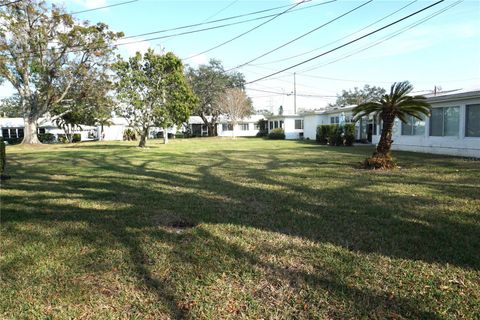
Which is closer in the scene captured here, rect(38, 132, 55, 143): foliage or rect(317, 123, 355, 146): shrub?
rect(317, 123, 355, 146): shrub

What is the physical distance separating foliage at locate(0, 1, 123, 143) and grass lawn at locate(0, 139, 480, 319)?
2455 cm

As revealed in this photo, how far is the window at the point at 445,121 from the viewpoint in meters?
14.9

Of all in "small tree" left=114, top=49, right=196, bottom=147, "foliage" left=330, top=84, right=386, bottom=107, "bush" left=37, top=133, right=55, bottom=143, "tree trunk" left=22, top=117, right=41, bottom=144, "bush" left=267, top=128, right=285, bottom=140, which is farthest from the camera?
"foliage" left=330, top=84, right=386, bottom=107

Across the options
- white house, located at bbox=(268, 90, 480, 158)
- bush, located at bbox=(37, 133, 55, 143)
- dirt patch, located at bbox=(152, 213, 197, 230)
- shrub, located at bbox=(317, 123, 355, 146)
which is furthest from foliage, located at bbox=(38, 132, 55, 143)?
dirt patch, located at bbox=(152, 213, 197, 230)

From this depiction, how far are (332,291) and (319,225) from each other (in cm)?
194

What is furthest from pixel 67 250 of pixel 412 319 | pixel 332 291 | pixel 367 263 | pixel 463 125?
pixel 463 125

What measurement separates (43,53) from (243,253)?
30.4 metres

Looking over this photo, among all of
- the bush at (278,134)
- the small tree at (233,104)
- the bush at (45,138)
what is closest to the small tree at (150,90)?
the bush at (278,134)

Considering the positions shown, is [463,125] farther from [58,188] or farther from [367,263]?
[58,188]

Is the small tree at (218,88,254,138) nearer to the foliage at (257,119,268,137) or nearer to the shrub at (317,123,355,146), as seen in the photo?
the foliage at (257,119,268,137)

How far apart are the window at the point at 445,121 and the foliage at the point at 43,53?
2443cm

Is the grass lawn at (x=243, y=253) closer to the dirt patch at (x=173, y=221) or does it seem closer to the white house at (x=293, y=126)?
the dirt patch at (x=173, y=221)

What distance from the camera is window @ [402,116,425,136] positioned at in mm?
17244

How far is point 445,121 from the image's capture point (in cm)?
1555
